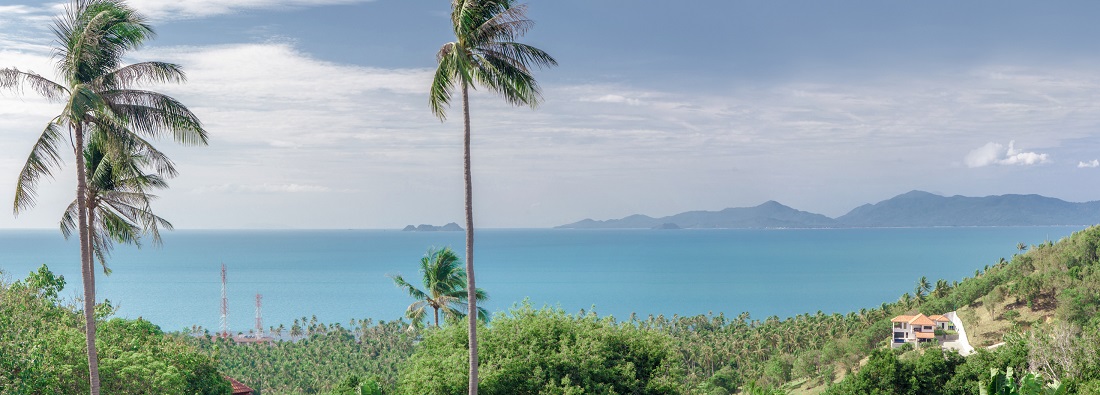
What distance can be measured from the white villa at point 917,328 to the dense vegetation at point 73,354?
68708 millimetres

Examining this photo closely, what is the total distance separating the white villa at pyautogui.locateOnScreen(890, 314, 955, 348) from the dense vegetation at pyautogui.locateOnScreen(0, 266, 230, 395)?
68708 millimetres

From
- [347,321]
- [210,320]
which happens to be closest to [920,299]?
[347,321]

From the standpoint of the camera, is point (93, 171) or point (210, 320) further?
point (210, 320)

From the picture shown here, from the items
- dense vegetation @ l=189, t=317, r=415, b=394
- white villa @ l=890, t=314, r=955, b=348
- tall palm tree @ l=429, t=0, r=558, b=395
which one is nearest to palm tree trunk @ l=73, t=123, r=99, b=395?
tall palm tree @ l=429, t=0, r=558, b=395

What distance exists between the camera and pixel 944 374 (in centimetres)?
2772

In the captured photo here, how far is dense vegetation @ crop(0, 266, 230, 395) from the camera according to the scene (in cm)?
1652

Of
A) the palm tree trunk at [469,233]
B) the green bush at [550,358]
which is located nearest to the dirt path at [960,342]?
the green bush at [550,358]

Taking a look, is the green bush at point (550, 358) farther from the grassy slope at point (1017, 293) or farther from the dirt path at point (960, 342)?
the dirt path at point (960, 342)

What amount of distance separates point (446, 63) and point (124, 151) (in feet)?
20.2

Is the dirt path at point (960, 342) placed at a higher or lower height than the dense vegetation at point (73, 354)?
lower

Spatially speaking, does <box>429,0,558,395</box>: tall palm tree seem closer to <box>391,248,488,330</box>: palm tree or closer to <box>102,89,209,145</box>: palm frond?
<box>102,89,209,145</box>: palm frond

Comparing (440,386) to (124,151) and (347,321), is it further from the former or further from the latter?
(347,321)

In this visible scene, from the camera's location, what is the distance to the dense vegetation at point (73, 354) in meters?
16.5

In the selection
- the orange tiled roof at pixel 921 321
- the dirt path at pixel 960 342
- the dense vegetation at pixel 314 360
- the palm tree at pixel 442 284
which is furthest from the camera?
the dense vegetation at pixel 314 360
